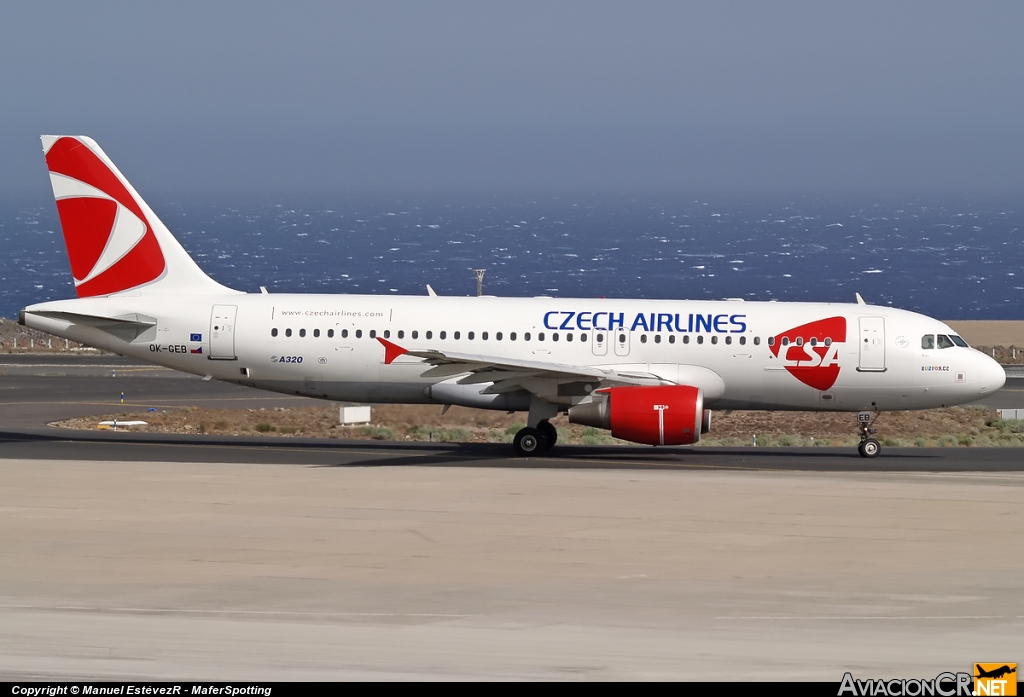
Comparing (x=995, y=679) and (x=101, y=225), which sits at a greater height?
(x=101, y=225)

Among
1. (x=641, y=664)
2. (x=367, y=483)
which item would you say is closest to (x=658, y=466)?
(x=367, y=483)

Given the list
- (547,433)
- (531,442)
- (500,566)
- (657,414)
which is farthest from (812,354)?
(500,566)

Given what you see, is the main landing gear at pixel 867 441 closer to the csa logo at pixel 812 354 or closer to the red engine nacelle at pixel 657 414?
the csa logo at pixel 812 354

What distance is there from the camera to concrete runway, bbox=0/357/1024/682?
12055 millimetres

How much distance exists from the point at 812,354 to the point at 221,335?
42.9 ft

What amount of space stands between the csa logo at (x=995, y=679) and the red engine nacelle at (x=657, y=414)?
51.1 feet

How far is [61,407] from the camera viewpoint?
130 feet

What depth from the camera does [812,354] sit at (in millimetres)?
29500

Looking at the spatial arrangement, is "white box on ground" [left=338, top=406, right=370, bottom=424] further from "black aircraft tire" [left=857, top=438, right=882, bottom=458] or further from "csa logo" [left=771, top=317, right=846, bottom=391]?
"black aircraft tire" [left=857, top=438, right=882, bottom=458]

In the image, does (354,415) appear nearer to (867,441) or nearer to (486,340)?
(486,340)

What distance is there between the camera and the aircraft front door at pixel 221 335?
1179 inches

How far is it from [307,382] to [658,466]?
8.12 meters

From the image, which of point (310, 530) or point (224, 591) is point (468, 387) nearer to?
point (310, 530)

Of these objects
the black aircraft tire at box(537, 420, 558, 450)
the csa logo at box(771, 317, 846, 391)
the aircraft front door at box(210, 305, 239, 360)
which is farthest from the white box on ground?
the csa logo at box(771, 317, 846, 391)
